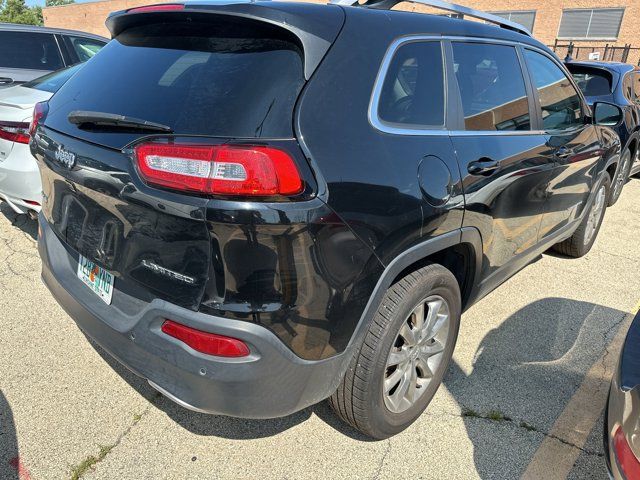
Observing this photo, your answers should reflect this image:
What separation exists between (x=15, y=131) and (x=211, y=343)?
289 cm

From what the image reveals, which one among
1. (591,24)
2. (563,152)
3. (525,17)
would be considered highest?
(563,152)

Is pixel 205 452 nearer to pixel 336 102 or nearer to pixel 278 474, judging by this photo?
pixel 278 474

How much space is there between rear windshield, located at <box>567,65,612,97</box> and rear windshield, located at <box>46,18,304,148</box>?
5696mm

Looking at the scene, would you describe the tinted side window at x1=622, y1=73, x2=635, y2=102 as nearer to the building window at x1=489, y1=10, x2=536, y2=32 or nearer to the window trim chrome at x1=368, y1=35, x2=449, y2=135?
the window trim chrome at x1=368, y1=35, x2=449, y2=135

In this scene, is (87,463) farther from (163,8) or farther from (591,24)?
(591,24)

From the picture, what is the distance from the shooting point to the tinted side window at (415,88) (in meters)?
2.04

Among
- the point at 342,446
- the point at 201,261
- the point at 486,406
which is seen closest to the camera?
the point at 201,261

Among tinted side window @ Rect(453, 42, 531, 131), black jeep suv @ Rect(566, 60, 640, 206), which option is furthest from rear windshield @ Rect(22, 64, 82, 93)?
black jeep suv @ Rect(566, 60, 640, 206)

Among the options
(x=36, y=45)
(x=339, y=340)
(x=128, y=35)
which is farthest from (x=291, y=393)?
(x=36, y=45)

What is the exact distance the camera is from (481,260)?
8.82 feet

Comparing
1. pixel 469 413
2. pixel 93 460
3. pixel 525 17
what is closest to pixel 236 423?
pixel 93 460

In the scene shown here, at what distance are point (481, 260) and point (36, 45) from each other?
20.0ft

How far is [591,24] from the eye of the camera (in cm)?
3069

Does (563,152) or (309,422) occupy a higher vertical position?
(563,152)
